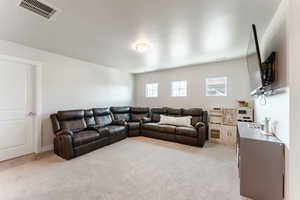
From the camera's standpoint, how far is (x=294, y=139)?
134cm

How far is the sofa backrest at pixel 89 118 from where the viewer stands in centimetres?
384

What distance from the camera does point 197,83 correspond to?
4707mm

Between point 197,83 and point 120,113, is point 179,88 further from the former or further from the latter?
point 120,113

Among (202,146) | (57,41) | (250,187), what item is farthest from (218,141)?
(57,41)

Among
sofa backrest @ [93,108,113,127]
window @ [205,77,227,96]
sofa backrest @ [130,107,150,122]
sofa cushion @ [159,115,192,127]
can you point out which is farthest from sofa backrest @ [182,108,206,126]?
sofa backrest @ [93,108,113,127]

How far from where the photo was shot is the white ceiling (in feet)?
5.52

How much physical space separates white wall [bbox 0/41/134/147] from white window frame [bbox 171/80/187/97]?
233 cm

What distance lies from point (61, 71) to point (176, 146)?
3.86 m

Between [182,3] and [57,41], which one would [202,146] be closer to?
[182,3]

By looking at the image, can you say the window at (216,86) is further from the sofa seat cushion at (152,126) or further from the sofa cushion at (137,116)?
the sofa cushion at (137,116)

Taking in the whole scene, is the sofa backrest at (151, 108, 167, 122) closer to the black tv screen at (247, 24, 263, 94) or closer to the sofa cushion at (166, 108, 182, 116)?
the sofa cushion at (166, 108, 182, 116)

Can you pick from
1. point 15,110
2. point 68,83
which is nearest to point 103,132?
point 68,83

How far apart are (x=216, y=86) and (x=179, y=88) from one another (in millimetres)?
1329

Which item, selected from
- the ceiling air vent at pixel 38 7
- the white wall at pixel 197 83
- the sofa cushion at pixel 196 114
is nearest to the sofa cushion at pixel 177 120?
the sofa cushion at pixel 196 114
